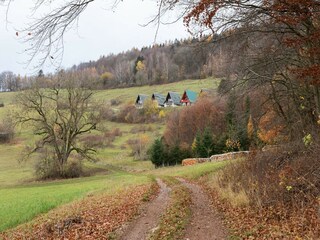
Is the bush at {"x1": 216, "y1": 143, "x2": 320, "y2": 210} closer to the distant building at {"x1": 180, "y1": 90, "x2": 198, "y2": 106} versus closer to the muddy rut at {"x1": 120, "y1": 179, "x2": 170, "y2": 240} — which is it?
the muddy rut at {"x1": 120, "y1": 179, "x2": 170, "y2": 240}

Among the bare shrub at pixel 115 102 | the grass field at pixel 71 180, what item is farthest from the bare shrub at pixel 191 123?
the bare shrub at pixel 115 102

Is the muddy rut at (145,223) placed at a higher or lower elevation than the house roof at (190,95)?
lower

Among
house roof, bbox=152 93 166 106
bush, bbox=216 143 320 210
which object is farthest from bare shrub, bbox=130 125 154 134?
bush, bbox=216 143 320 210

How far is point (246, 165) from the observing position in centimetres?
1496

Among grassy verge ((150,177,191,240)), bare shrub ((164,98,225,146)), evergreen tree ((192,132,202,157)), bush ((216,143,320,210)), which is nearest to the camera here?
grassy verge ((150,177,191,240))

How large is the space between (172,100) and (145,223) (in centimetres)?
9786

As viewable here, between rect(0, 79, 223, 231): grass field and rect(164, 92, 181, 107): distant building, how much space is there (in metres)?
5.96

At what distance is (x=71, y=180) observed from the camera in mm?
38438

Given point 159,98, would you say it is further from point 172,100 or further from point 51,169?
point 51,169

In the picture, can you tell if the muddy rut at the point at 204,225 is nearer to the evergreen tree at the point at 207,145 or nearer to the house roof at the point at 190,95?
the evergreen tree at the point at 207,145

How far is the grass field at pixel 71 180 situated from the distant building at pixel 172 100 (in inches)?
235

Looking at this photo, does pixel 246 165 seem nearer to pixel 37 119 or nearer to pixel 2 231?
pixel 2 231

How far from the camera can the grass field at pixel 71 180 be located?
17930 mm

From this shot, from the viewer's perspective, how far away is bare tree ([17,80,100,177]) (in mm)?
41250
